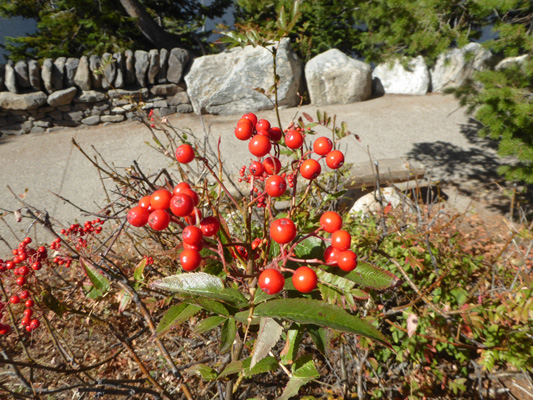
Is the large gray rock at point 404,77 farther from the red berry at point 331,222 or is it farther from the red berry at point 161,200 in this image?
the red berry at point 161,200

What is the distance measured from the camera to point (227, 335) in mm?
814

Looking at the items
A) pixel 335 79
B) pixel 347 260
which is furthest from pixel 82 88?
pixel 347 260

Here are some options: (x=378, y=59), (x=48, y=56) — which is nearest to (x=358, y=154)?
(x=378, y=59)

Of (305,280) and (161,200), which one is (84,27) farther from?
(305,280)

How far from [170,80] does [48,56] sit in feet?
8.60

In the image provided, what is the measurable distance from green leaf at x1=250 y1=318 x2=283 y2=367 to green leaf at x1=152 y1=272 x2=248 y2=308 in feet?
0.33

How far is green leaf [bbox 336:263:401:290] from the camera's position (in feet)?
2.70

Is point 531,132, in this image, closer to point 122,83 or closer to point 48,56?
point 122,83

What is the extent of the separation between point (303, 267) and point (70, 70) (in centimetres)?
781

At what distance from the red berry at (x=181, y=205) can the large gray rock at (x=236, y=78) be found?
6.58m

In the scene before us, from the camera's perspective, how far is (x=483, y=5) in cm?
278

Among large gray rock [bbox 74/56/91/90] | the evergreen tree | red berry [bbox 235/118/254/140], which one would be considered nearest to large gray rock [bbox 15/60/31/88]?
the evergreen tree

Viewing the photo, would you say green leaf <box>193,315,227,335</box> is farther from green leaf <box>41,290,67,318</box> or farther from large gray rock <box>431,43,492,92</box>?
large gray rock <box>431,43,492,92</box>

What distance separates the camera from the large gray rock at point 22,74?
6.25 metres
